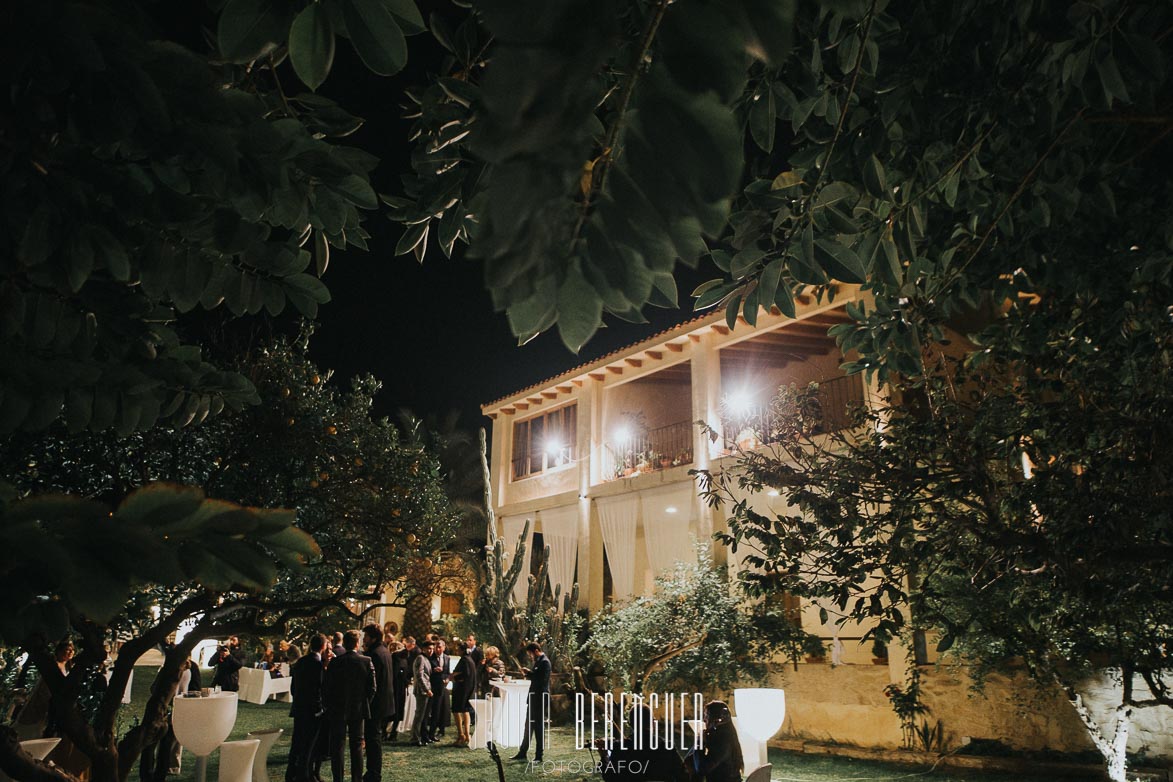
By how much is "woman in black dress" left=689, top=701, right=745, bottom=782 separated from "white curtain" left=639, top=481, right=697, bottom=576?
8.16 m

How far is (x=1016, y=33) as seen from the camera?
2703 mm

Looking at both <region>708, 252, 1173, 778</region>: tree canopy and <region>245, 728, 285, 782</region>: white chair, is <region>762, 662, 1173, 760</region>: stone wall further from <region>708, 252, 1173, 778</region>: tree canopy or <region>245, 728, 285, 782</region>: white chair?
<region>245, 728, 285, 782</region>: white chair

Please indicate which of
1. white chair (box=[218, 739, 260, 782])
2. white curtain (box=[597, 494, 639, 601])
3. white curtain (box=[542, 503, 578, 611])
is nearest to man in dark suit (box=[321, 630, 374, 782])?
white chair (box=[218, 739, 260, 782])

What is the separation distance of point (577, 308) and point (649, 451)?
54.1 ft

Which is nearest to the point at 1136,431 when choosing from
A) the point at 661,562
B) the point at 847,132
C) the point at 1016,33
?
the point at 1016,33

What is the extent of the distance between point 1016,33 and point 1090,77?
58 centimetres

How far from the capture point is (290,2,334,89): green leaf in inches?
39.3

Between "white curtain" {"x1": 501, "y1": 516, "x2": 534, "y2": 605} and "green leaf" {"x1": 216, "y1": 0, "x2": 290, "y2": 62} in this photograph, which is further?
"white curtain" {"x1": 501, "y1": 516, "x2": 534, "y2": 605}

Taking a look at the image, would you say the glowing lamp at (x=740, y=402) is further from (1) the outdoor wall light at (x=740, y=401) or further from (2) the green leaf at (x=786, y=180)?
(2) the green leaf at (x=786, y=180)

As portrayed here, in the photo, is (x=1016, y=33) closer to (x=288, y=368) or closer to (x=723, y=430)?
(x=288, y=368)

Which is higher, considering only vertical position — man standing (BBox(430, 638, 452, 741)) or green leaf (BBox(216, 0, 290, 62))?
green leaf (BBox(216, 0, 290, 62))

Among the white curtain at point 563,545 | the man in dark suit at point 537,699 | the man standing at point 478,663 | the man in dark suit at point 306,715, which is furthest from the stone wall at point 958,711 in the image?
the man in dark suit at point 306,715

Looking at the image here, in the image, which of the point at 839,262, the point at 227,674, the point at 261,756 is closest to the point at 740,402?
the point at 261,756

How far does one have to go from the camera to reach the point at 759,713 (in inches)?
299
